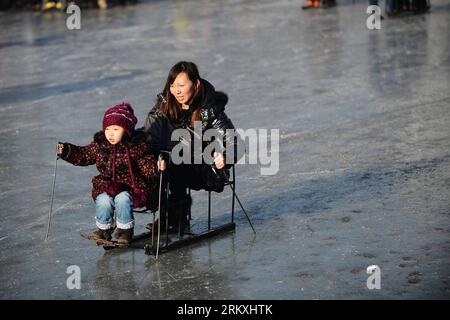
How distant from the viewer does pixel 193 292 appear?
6188 mm

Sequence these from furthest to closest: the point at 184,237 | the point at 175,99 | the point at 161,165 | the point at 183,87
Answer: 1. the point at 184,237
2. the point at 175,99
3. the point at 183,87
4. the point at 161,165

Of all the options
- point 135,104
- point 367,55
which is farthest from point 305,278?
point 367,55

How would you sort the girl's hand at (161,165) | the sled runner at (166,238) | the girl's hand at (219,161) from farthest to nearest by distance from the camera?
the sled runner at (166,238)
the girl's hand at (219,161)
the girl's hand at (161,165)

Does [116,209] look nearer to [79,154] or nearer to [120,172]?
[120,172]

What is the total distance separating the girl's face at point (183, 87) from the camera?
7.03 metres

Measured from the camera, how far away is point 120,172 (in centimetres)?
691

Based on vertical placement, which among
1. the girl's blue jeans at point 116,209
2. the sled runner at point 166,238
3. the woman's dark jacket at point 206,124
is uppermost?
the woman's dark jacket at point 206,124

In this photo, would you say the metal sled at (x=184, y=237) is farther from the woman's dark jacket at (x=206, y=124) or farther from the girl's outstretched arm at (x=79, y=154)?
the girl's outstretched arm at (x=79, y=154)

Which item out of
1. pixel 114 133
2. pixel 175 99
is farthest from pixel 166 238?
pixel 175 99

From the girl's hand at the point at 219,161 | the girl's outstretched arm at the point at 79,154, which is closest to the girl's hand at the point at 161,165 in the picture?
the girl's hand at the point at 219,161

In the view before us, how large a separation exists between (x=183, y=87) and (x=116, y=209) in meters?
0.93

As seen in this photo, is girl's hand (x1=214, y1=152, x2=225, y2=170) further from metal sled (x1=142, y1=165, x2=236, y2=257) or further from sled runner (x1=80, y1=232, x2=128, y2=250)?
sled runner (x1=80, y1=232, x2=128, y2=250)
